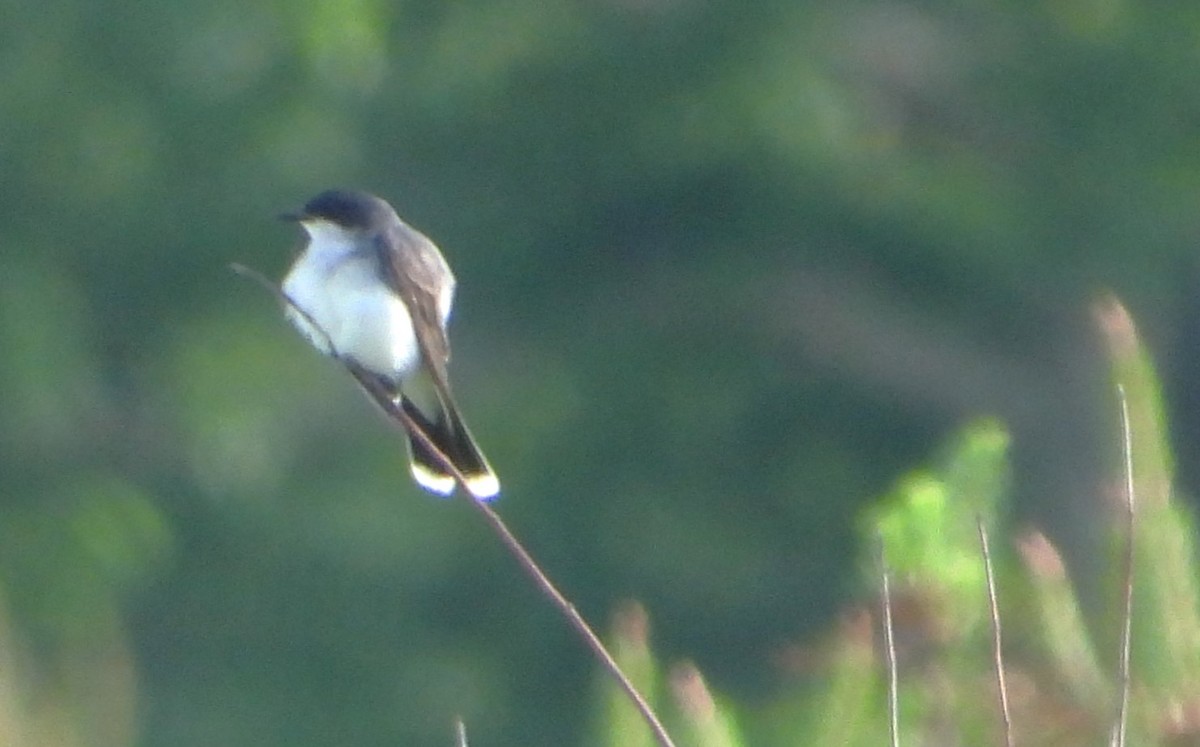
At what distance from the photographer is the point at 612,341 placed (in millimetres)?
15875

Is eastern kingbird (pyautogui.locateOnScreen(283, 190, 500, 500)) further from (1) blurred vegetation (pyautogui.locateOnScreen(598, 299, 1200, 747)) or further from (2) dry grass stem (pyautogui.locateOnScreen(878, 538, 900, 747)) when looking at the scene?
(2) dry grass stem (pyautogui.locateOnScreen(878, 538, 900, 747))

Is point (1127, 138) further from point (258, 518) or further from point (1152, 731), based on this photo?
point (1152, 731)

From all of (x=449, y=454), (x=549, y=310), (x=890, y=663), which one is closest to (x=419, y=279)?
(x=449, y=454)

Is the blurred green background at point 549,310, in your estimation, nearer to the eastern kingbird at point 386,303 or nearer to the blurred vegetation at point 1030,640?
the eastern kingbird at point 386,303

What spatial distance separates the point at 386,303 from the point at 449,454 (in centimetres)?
45

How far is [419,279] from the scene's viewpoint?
4980mm

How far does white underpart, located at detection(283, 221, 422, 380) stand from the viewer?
483cm

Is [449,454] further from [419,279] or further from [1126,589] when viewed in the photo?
[1126,589]

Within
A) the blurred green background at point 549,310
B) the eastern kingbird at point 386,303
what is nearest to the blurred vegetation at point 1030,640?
the eastern kingbird at point 386,303

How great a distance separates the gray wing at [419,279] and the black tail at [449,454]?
0.14m

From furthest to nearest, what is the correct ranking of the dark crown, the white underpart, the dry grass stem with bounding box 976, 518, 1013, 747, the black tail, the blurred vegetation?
the dark crown, the white underpart, the black tail, the blurred vegetation, the dry grass stem with bounding box 976, 518, 1013, 747

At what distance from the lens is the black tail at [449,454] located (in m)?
4.42

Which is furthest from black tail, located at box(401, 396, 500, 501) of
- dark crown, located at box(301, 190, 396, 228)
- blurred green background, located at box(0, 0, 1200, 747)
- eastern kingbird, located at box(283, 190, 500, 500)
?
blurred green background, located at box(0, 0, 1200, 747)

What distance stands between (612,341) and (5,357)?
3.66 metres
